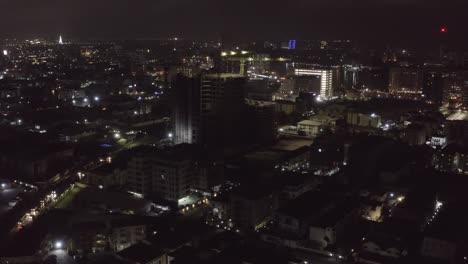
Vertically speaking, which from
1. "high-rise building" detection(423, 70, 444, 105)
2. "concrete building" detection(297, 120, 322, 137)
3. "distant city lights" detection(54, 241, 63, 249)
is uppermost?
"high-rise building" detection(423, 70, 444, 105)

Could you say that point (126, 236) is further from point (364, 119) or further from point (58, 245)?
point (364, 119)

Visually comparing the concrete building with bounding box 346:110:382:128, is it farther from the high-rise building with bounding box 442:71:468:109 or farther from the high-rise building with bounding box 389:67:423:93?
the high-rise building with bounding box 389:67:423:93

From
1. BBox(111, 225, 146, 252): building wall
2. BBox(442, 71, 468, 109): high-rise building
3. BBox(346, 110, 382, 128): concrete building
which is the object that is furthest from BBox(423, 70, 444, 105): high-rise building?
BBox(111, 225, 146, 252): building wall

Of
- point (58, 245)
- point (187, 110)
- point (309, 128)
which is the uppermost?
point (187, 110)

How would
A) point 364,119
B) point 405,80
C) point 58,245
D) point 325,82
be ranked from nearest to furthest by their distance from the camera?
1. point 58,245
2. point 364,119
3. point 325,82
4. point 405,80

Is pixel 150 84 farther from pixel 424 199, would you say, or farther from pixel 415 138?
pixel 424 199

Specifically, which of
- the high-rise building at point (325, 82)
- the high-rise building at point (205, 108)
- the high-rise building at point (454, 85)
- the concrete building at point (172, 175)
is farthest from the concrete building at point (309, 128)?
the high-rise building at point (454, 85)

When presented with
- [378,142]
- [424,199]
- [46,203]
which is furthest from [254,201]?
[378,142]

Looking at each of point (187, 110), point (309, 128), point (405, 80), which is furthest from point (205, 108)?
point (405, 80)
